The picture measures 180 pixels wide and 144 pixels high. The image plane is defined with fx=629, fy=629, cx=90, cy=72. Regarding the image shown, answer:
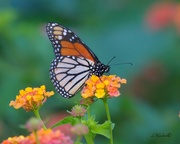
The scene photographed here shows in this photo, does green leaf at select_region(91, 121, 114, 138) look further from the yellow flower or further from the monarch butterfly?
the monarch butterfly

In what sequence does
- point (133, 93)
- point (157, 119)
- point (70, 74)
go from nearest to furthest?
point (70, 74), point (157, 119), point (133, 93)

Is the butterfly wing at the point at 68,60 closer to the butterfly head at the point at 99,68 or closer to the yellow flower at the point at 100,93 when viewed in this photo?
the butterfly head at the point at 99,68

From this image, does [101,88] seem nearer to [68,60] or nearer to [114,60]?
[68,60]

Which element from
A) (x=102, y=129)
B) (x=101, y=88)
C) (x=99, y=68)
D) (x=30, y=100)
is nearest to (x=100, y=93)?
(x=101, y=88)

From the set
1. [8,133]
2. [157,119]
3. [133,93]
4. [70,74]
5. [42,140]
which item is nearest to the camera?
[42,140]

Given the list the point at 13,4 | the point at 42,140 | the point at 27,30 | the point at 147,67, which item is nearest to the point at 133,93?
the point at 147,67

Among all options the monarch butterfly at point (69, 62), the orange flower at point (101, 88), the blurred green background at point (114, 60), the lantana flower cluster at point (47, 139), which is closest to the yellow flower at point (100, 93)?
the orange flower at point (101, 88)

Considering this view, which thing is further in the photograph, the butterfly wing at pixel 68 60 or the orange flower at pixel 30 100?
the butterfly wing at pixel 68 60

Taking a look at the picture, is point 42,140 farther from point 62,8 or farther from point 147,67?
point 62,8
